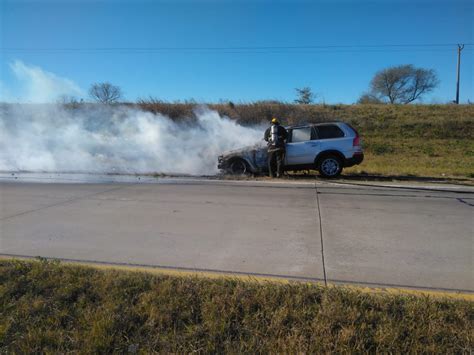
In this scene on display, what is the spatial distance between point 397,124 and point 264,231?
25.4 metres

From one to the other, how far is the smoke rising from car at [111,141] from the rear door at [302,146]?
2194 millimetres

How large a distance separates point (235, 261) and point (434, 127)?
27.2 metres

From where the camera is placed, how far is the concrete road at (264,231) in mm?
3908

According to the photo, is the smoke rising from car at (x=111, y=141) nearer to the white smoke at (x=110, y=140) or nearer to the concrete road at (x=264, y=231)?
the white smoke at (x=110, y=140)

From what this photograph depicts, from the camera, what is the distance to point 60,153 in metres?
14.1

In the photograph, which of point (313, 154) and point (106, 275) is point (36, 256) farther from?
point (313, 154)

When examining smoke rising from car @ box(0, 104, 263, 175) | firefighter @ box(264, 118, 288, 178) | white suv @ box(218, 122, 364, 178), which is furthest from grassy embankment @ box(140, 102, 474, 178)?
firefighter @ box(264, 118, 288, 178)

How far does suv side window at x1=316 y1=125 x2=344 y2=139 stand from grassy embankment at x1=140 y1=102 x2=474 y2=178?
680 cm

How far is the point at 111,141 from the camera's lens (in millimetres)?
14641

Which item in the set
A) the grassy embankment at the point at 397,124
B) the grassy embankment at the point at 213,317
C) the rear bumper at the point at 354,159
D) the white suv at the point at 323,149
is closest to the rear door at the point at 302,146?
the white suv at the point at 323,149

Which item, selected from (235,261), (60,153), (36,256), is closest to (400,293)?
(235,261)

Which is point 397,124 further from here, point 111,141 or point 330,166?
point 111,141

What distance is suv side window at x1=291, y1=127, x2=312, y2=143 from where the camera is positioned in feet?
36.6

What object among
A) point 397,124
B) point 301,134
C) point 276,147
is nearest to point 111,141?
point 276,147
